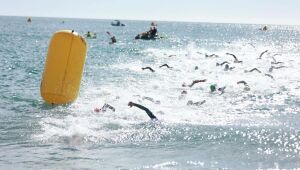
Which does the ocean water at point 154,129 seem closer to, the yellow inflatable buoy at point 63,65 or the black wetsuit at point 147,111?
the black wetsuit at point 147,111

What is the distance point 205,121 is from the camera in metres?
14.4

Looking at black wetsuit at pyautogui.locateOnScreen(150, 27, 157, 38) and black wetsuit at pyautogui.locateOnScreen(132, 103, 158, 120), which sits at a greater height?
black wetsuit at pyautogui.locateOnScreen(150, 27, 157, 38)

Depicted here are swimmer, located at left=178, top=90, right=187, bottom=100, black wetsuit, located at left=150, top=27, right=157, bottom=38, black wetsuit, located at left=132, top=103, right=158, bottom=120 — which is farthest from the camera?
black wetsuit, located at left=150, top=27, right=157, bottom=38

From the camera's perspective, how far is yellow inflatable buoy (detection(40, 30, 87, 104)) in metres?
14.7

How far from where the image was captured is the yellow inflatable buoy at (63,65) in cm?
1472

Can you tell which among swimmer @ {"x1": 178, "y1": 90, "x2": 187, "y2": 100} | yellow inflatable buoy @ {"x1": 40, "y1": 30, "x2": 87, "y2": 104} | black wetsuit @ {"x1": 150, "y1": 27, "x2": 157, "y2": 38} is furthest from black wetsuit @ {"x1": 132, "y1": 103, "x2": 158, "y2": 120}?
black wetsuit @ {"x1": 150, "y1": 27, "x2": 157, "y2": 38}

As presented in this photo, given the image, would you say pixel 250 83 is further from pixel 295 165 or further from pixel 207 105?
pixel 295 165

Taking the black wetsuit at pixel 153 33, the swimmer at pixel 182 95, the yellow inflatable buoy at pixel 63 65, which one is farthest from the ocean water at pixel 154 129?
the black wetsuit at pixel 153 33

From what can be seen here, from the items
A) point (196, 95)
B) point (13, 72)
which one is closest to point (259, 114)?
point (196, 95)

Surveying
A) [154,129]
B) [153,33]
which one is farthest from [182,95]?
[153,33]

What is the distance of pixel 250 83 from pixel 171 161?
590 inches

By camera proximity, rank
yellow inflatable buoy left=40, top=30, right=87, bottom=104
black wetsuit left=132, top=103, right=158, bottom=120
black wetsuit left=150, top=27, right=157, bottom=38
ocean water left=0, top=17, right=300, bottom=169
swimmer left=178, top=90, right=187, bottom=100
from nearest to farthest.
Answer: ocean water left=0, top=17, right=300, bottom=169 < black wetsuit left=132, top=103, right=158, bottom=120 < yellow inflatable buoy left=40, top=30, right=87, bottom=104 < swimmer left=178, top=90, right=187, bottom=100 < black wetsuit left=150, top=27, right=157, bottom=38

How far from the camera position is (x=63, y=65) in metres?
14.8

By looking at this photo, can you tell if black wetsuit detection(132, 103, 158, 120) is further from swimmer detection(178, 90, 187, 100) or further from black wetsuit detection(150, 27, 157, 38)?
black wetsuit detection(150, 27, 157, 38)
